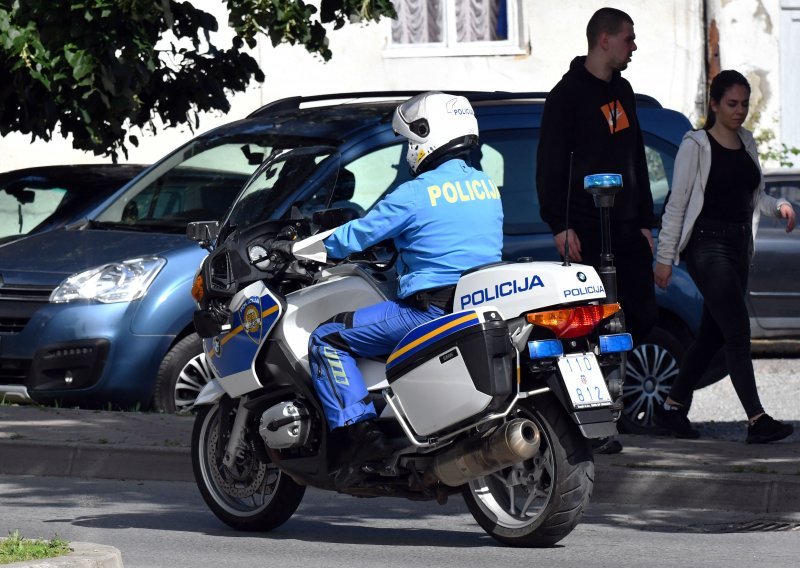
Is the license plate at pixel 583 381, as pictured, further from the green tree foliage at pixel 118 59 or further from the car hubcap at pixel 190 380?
the green tree foliage at pixel 118 59

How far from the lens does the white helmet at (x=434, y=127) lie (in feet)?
21.9

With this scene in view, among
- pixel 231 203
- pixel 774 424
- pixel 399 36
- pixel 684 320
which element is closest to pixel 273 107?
pixel 231 203

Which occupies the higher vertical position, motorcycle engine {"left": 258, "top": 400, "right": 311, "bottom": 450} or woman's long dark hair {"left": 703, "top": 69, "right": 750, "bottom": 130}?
woman's long dark hair {"left": 703, "top": 69, "right": 750, "bottom": 130}

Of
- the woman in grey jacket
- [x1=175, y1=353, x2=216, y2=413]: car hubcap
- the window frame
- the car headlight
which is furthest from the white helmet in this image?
the window frame

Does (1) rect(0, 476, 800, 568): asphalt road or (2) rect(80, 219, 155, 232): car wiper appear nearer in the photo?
(1) rect(0, 476, 800, 568): asphalt road

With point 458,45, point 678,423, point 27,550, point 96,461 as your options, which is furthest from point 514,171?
point 458,45

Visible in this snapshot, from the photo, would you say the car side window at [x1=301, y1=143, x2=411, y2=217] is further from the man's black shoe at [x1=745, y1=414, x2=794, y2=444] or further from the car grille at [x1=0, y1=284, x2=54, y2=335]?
the man's black shoe at [x1=745, y1=414, x2=794, y2=444]

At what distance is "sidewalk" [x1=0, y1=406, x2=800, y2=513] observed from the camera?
765cm

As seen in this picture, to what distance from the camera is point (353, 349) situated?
6.67 meters

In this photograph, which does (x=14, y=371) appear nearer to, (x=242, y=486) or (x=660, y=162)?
(x=242, y=486)

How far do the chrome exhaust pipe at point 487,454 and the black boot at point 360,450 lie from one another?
0.22 m

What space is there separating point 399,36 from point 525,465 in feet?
43.6

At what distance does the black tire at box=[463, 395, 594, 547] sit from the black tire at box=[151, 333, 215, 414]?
3.57 m

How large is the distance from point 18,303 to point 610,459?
3.94m
